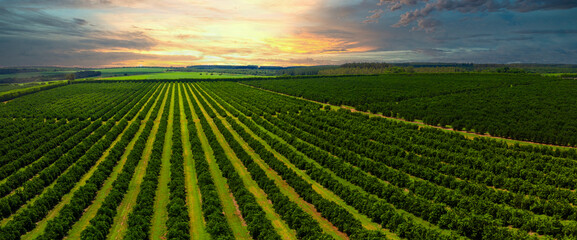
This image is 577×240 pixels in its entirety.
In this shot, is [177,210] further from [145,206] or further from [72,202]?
[72,202]

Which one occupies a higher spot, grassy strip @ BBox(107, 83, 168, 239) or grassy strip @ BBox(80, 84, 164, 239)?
grassy strip @ BBox(80, 84, 164, 239)

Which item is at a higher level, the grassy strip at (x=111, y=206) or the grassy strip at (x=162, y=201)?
the grassy strip at (x=111, y=206)

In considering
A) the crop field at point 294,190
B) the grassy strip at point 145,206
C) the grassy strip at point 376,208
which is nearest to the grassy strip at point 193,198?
the crop field at point 294,190

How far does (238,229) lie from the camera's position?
28.0 m

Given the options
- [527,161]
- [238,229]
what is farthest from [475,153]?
[238,229]

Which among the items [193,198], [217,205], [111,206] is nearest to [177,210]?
[217,205]

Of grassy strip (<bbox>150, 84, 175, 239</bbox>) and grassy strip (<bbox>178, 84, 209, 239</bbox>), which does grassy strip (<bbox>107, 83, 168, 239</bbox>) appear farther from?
grassy strip (<bbox>178, 84, 209, 239</bbox>)

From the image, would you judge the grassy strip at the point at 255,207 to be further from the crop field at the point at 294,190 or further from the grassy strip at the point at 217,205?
the grassy strip at the point at 217,205

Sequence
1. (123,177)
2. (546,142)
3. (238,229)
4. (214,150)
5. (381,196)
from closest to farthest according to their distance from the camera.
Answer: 1. (238,229)
2. (381,196)
3. (123,177)
4. (214,150)
5. (546,142)

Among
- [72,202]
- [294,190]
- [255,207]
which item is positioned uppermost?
[72,202]

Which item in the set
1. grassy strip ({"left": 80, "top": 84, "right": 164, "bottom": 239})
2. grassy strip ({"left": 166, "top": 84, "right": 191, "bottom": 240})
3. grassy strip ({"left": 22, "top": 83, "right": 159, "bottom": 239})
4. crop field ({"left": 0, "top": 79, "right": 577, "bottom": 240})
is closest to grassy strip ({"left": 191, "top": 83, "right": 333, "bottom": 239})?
crop field ({"left": 0, "top": 79, "right": 577, "bottom": 240})

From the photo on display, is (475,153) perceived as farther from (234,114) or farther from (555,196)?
(234,114)

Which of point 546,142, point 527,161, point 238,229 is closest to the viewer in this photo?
point 238,229

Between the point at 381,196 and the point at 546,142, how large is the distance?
150ft
